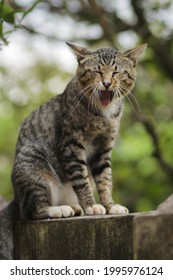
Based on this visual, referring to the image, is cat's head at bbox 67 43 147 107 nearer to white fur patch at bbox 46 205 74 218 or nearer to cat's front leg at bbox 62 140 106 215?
cat's front leg at bbox 62 140 106 215

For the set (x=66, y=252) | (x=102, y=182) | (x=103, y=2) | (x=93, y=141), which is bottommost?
(x=66, y=252)

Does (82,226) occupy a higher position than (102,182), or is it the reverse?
(102,182)

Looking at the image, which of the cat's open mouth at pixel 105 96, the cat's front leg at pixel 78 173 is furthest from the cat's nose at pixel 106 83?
the cat's front leg at pixel 78 173

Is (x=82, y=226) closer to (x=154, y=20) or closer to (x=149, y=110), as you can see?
(x=154, y=20)

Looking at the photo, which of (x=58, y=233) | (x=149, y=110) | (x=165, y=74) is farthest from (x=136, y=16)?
(x=58, y=233)

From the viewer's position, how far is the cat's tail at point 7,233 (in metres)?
4.17

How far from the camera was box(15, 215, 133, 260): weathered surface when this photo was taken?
3305 mm

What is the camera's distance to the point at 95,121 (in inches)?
170

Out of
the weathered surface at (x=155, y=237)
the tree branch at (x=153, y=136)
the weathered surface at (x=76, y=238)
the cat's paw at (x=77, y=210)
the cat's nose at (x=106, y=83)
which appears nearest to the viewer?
the weathered surface at (x=155, y=237)

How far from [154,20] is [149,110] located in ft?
10.7

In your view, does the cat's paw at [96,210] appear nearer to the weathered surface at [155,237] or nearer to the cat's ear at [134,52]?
the cat's ear at [134,52]

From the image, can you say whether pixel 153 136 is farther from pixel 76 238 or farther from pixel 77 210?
pixel 76 238

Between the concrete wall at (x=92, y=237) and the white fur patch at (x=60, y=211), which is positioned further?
the white fur patch at (x=60, y=211)

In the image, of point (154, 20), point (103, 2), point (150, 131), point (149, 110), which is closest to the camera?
point (150, 131)
